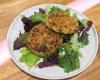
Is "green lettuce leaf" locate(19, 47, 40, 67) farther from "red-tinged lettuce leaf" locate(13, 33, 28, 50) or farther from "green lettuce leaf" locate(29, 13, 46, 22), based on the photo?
"green lettuce leaf" locate(29, 13, 46, 22)

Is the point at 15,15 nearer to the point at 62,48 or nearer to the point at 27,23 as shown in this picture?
the point at 27,23

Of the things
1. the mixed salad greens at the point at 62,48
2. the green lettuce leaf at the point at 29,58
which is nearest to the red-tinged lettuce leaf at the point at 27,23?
the mixed salad greens at the point at 62,48

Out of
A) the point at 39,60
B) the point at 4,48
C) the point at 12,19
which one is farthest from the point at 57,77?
the point at 12,19

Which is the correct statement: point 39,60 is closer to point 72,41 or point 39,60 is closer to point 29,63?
point 29,63

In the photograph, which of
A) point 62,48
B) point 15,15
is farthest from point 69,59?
point 15,15

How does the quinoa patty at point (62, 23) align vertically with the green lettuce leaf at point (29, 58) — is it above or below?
above

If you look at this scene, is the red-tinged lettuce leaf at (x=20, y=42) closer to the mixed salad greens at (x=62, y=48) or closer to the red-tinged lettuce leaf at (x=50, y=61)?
the mixed salad greens at (x=62, y=48)
